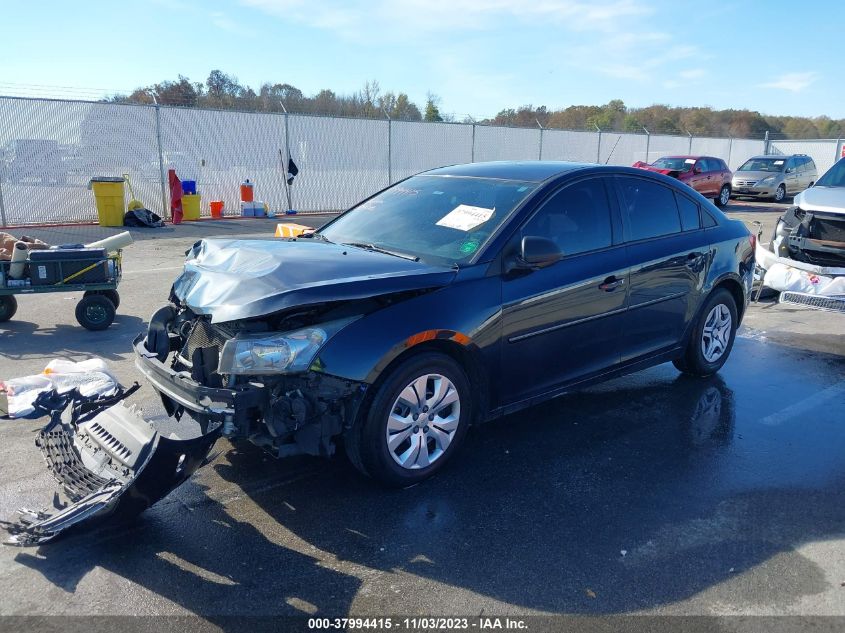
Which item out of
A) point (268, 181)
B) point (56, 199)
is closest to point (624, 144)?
point (268, 181)

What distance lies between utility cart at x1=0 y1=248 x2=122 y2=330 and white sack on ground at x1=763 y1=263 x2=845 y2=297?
7277 mm

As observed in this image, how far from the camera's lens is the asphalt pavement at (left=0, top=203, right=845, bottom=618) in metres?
3.05

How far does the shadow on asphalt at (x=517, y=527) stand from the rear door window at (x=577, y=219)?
4.36 feet

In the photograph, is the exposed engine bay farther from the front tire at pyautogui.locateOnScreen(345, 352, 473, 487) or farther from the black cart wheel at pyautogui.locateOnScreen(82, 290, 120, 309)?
the black cart wheel at pyautogui.locateOnScreen(82, 290, 120, 309)

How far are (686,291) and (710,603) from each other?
3.01m

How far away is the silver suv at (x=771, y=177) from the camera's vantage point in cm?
2553

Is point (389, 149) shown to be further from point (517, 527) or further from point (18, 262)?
point (517, 527)

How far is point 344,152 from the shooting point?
20844mm

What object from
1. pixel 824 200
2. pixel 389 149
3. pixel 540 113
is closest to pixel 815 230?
pixel 824 200

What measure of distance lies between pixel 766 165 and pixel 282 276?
26.9 metres

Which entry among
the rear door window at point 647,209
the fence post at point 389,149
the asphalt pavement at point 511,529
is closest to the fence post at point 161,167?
the fence post at point 389,149

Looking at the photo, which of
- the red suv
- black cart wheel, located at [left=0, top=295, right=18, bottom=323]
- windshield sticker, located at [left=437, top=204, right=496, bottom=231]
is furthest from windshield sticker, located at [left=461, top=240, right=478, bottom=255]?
the red suv

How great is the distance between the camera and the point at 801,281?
295 inches

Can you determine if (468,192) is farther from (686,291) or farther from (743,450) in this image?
(743,450)
